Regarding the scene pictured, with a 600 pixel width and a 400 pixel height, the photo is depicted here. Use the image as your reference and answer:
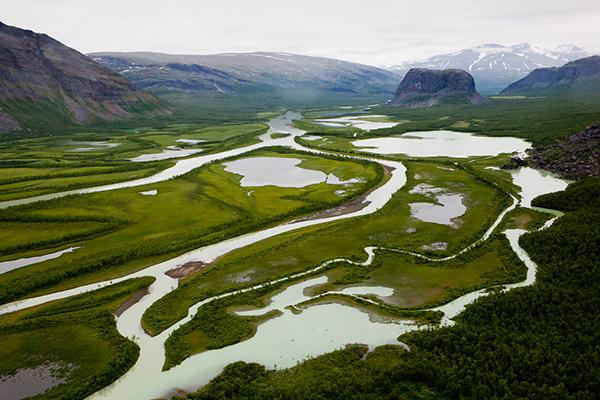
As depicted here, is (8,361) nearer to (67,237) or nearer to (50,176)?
(67,237)

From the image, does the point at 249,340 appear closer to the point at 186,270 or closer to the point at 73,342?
the point at 73,342

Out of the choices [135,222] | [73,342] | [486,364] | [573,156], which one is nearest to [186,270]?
[73,342]

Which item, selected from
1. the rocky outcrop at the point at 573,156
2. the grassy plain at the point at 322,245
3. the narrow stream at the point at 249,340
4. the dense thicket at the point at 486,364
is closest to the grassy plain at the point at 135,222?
the narrow stream at the point at 249,340

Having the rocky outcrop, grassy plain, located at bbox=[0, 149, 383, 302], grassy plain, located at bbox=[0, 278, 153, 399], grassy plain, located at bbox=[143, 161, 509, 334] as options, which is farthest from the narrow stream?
the rocky outcrop

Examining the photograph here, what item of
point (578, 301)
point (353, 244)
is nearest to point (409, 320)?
point (578, 301)

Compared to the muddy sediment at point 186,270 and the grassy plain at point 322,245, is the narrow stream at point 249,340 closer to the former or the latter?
the muddy sediment at point 186,270

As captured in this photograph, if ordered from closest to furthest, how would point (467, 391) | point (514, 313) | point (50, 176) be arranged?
point (467, 391)
point (514, 313)
point (50, 176)
